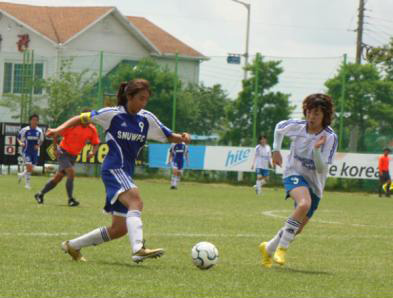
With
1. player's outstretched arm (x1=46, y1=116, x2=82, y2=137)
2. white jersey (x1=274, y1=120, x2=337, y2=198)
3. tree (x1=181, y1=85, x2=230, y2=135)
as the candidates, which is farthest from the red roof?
player's outstretched arm (x1=46, y1=116, x2=82, y2=137)

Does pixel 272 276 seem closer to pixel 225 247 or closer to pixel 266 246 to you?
pixel 266 246

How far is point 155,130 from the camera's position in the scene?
1051cm

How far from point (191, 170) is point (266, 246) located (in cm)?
2909

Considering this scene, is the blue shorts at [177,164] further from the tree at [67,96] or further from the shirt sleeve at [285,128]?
the shirt sleeve at [285,128]

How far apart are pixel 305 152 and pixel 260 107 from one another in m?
29.7

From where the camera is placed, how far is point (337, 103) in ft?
127

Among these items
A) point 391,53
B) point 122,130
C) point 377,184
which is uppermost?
point 391,53

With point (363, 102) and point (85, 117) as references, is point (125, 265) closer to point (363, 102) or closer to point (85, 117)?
point (85, 117)

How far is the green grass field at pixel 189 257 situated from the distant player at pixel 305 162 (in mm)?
293

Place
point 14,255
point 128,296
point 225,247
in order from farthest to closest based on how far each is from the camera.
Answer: point 225,247 < point 14,255 < point 128,296

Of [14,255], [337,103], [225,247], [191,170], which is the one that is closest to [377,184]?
[337,103]

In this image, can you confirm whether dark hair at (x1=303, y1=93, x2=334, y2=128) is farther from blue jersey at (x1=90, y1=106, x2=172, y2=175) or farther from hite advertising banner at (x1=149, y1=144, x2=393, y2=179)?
hite advertising banner at (x1=149, y1=144, x2=393, y2=179)

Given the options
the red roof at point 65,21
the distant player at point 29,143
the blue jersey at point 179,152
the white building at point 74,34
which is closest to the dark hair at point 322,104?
the distant player at point 29,143

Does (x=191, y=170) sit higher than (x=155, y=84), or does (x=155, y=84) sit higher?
(x=155, y=84)
